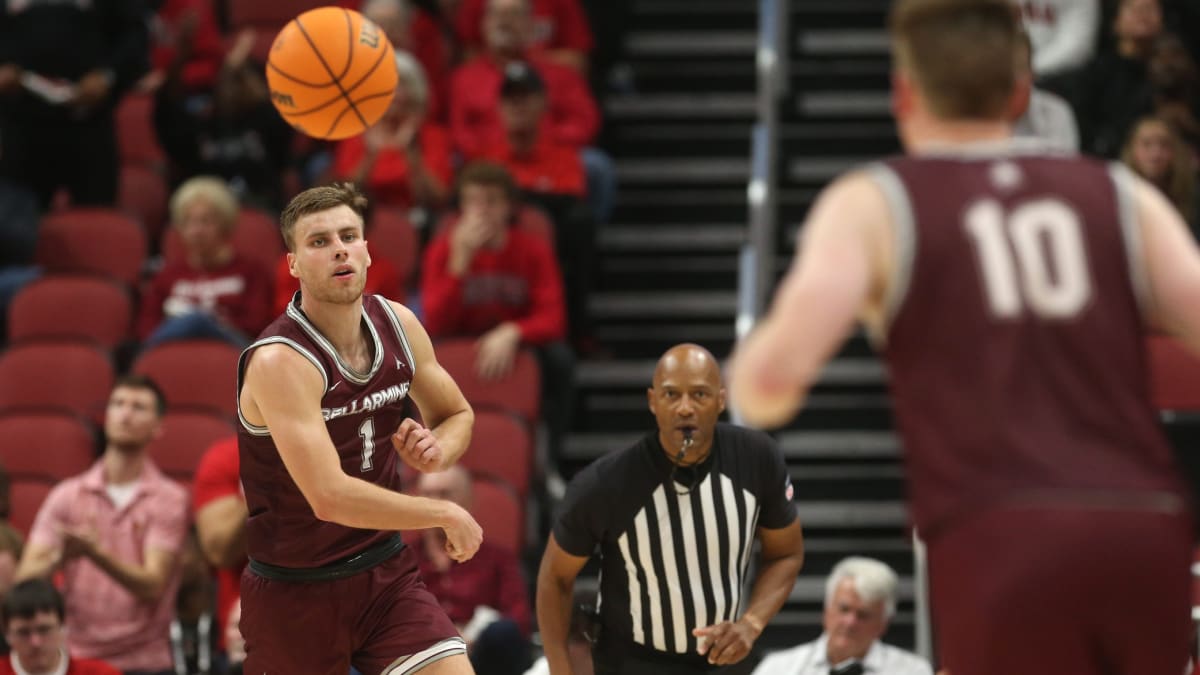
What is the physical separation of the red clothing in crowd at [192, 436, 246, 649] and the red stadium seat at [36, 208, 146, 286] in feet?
8.23

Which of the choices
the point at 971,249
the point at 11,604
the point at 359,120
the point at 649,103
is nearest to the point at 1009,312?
the point at 971,249

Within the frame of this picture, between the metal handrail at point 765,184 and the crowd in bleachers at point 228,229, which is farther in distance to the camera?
the metal handrail at point 765,184

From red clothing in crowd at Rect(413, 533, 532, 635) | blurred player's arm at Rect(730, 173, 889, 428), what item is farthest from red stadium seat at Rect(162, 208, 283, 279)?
blurred player's arm at Rect(730, 173, 889, 428)

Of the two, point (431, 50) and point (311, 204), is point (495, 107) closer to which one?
point (431, 50)

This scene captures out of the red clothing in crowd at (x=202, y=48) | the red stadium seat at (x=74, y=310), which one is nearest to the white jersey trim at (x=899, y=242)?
the red stadium seat at (x=74, y=310)

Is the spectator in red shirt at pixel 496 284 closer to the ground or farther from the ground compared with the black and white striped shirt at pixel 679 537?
farther from the ground

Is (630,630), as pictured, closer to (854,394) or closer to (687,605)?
(687,605)

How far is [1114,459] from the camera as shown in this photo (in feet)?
10.4

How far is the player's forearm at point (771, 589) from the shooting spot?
19.7 feet

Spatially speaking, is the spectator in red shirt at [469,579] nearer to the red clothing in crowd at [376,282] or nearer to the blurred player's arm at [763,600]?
the red clothing in crowd at [376,282]

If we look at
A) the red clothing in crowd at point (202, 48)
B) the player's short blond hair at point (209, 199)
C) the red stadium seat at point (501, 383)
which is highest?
the red clothing in crowd at point (202, 48)

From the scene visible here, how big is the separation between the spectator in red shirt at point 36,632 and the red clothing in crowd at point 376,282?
89.1 inches

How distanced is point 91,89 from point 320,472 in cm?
632

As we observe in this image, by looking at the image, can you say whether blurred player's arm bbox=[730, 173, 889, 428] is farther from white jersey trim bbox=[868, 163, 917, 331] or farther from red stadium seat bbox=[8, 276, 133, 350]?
red stadium seat bbox=[8, 276, 133, 350]
